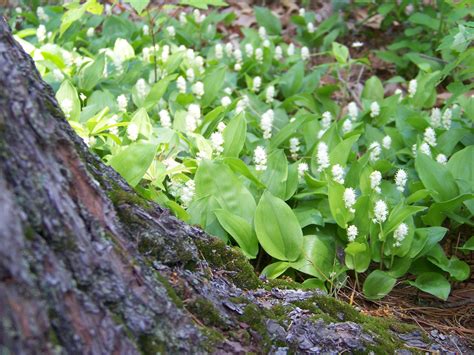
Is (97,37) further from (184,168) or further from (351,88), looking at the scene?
(184,168)

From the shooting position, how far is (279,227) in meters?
2.92

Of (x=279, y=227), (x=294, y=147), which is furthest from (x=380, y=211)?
(x=294, y=147)

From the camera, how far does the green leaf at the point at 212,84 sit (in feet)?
14.5

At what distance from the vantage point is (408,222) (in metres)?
3.02

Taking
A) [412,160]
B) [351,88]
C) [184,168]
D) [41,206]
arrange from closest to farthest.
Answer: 1. [41,206]
2. [184,168]
3. [412,160]
4. [351,88]

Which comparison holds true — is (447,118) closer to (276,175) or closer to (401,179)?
(401,179)

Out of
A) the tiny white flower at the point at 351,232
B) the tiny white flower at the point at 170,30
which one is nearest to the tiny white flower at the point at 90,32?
the tiny white flower at the point at 170,30

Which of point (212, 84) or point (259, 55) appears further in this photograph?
point (259, 55)

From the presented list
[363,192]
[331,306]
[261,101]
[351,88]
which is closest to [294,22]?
[351,88]

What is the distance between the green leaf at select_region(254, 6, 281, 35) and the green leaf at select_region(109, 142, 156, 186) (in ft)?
12.0

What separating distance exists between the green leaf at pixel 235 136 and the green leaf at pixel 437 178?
1025 millimetres

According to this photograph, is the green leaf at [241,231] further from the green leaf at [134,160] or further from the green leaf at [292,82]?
the green leaf at [292,82]

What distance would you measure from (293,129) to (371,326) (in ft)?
5.94

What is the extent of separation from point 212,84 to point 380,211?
6.52ft
